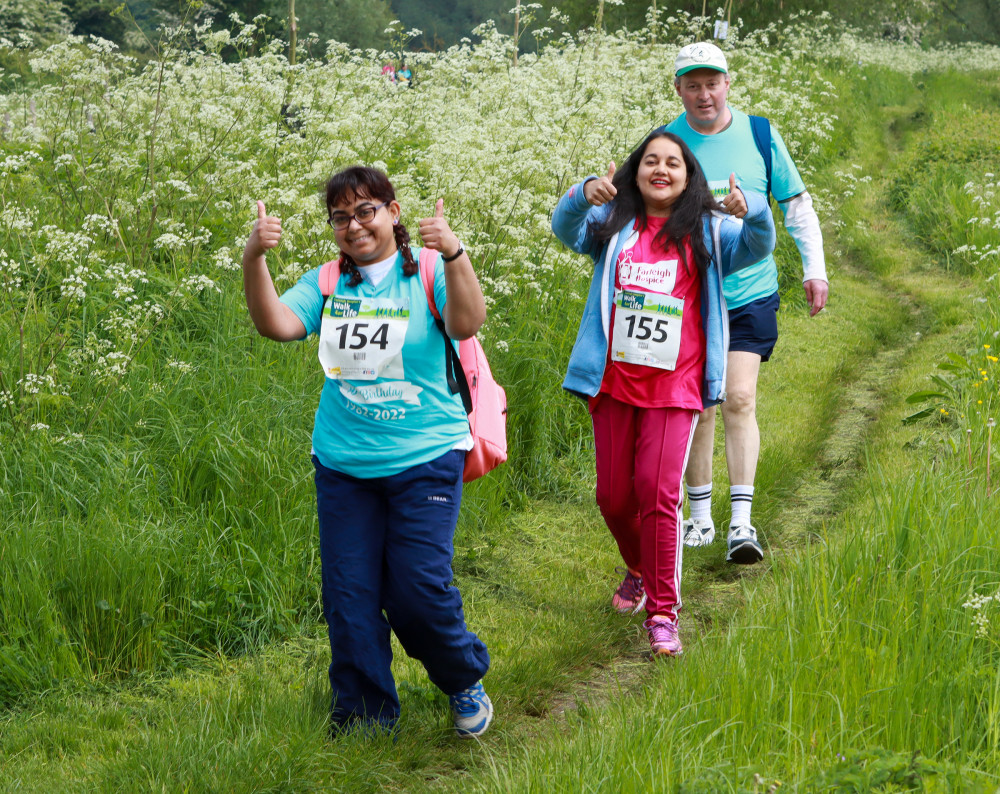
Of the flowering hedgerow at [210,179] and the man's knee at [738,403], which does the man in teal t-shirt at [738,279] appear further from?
the flowering hedgerow at [210,179]

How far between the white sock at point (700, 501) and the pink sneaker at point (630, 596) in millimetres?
787

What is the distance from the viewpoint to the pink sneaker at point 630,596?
4.48m

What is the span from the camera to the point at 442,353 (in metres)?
3.33

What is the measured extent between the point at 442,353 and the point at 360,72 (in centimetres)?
610

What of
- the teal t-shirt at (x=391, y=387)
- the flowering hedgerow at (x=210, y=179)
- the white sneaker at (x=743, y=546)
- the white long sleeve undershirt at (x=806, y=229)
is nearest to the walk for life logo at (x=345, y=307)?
the teal t-shirt at (x=391, y=387)

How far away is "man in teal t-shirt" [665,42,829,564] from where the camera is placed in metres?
4.73

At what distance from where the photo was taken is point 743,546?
4863mm

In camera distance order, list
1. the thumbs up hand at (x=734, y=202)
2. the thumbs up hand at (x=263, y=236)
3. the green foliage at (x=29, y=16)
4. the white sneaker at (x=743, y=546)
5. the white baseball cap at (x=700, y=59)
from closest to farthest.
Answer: the thumbs up hand at (x=263, y=236) < the thumbs up hand at (x=734, y=202) < the white baseball cap at (x=700, y=59) < the white sneaker at (x=743, y=546) < the green foliage at (x=29, y=16)

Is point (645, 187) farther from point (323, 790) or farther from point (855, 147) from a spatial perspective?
point (855, 147)

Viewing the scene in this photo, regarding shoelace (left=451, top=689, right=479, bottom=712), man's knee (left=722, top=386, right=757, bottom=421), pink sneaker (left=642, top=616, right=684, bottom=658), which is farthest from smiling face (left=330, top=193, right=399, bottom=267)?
man's knee (left=722, top=386, right=757, bottom=421)

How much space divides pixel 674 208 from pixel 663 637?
1619 mm

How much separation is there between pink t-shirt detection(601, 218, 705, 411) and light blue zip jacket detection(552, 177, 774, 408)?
37 millimetres

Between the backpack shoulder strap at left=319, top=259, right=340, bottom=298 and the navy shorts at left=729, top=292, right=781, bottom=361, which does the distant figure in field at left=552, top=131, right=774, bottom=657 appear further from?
the backpack shoulder strap at left=319, top=259, right=340, bottom=298

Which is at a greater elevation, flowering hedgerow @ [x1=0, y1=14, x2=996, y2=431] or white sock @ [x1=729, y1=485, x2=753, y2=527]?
flowering hedgerow @ [x1=0, y1=14, x2=996, y2=431]
